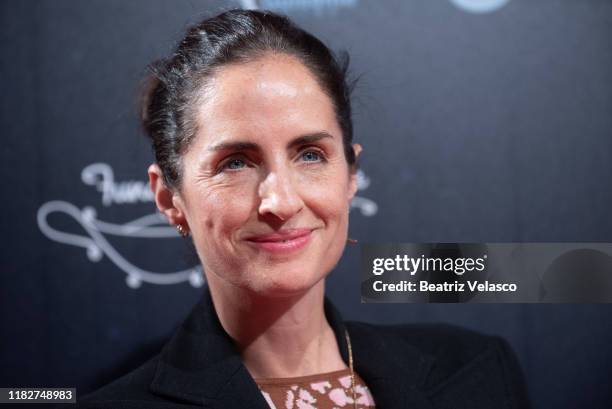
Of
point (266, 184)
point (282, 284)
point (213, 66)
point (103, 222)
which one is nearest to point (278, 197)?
point (266, 184)

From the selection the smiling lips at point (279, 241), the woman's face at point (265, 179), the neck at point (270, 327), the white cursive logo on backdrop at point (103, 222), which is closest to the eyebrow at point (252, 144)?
the woman's face at point (265, 179)

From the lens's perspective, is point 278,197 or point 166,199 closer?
point 278,197

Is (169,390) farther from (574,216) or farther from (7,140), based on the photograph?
(574,216)

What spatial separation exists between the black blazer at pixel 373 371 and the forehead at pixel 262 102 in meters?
0.35

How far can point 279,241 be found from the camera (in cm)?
103

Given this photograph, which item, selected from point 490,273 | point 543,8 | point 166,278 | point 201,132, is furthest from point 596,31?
point 166,278

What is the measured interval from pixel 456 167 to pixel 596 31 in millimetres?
390

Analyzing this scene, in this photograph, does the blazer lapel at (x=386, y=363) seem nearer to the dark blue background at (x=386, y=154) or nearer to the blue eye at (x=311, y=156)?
the dark blue background at (x=386, y=154)

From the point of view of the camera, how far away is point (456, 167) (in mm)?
1349

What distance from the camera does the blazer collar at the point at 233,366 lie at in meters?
1.07

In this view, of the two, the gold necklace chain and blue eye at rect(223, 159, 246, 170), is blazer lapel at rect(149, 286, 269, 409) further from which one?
blue eye at rect(223, 159, 246, 170)

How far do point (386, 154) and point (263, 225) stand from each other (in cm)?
44

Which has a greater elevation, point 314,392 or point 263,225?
point 263,225

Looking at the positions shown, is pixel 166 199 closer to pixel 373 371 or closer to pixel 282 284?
pixel 282 284
